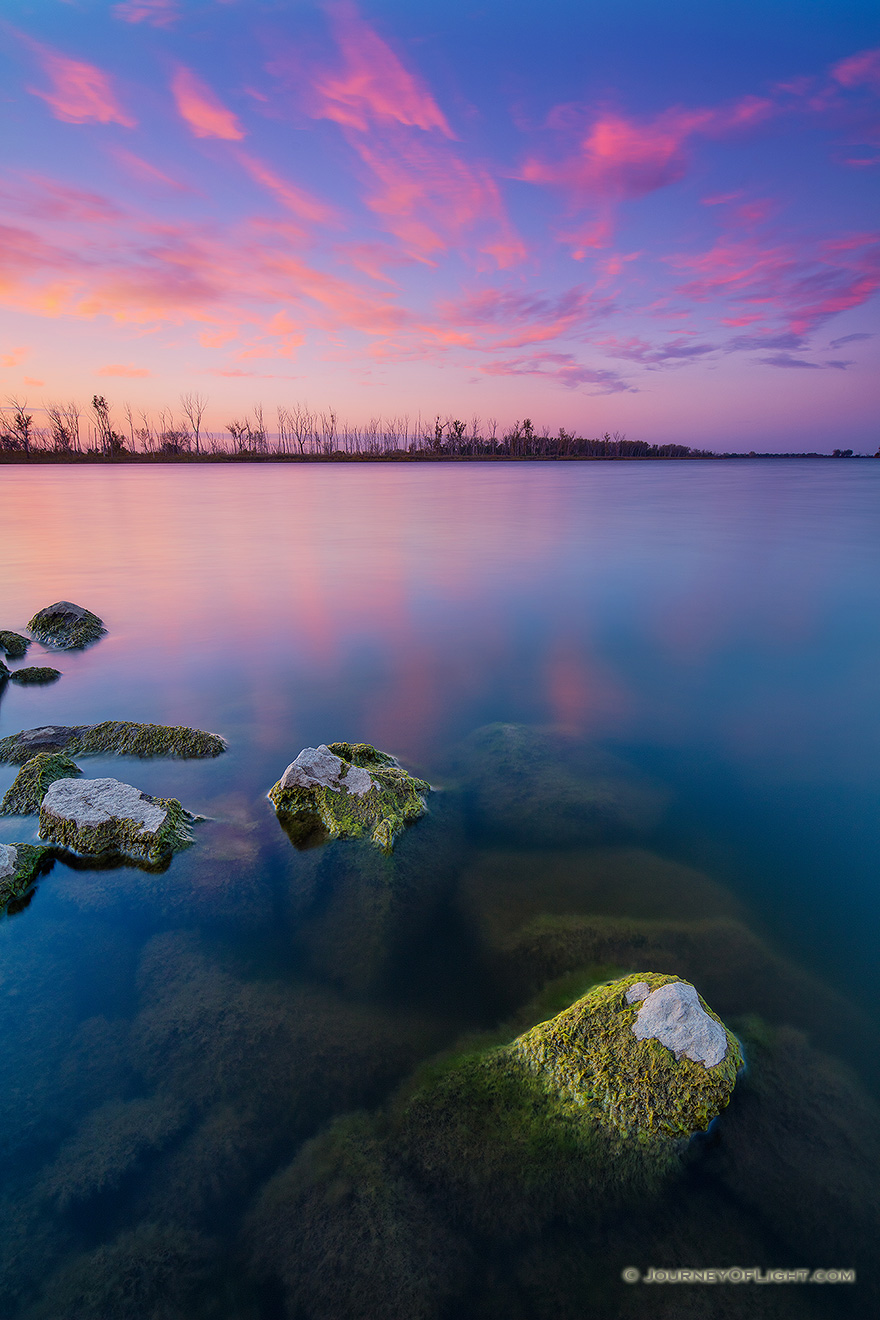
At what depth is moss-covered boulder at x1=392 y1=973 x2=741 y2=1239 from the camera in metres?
2.65

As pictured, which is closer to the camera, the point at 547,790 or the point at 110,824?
the point at 110,824

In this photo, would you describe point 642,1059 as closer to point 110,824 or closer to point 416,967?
point 416,967

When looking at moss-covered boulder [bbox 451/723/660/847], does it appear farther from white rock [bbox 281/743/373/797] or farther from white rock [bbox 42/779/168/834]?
white rock [bbox 42/779/168/834]

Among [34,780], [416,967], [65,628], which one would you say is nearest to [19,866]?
[34,780]

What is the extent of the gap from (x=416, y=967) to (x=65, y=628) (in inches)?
385

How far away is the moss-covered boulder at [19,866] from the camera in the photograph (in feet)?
14.1

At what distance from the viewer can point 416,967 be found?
387 centimetres

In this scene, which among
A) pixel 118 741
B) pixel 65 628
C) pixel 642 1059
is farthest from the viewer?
pixel 65 628

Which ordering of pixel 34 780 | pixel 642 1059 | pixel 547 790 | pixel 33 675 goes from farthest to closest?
pixel 33 675
pixel 547 790
pixel 34 780
pixel 642 1059

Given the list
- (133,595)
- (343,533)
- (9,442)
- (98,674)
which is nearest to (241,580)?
(133,595)

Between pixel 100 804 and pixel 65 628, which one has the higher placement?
pixel 100 804

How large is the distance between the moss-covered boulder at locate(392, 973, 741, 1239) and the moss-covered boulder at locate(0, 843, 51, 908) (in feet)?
10.9

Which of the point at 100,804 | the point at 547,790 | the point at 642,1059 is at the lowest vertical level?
the point at 547,790

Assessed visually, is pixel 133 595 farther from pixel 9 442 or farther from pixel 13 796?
pixel 9 442
